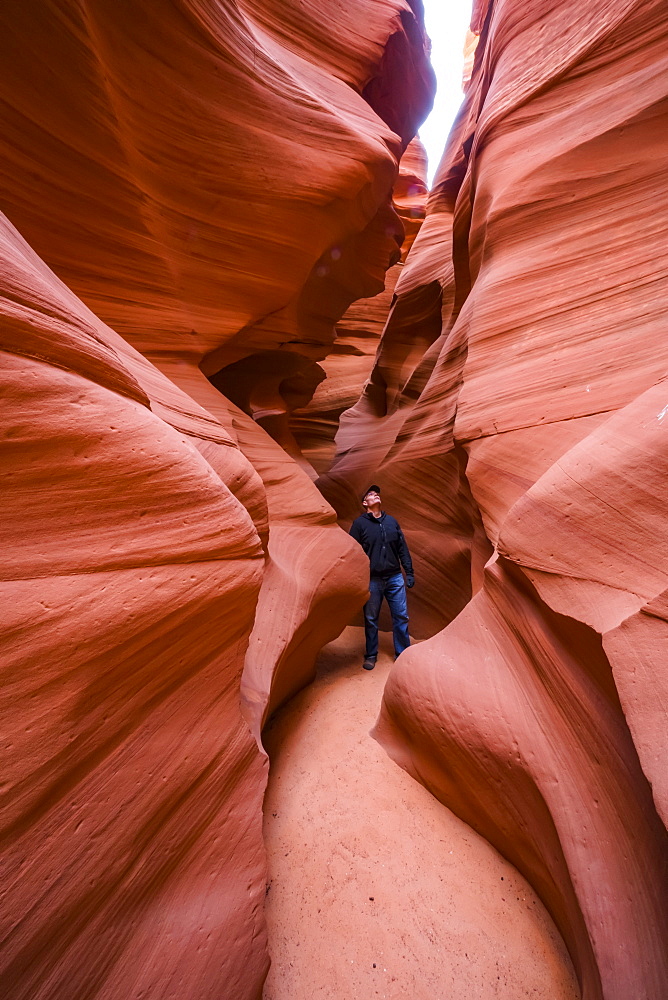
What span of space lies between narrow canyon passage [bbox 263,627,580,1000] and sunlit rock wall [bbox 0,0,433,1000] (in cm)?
41

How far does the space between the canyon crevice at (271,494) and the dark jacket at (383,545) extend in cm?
39

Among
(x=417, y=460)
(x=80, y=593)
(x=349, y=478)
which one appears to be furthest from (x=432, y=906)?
(x=349, y=478)

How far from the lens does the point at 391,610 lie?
4.59 metres

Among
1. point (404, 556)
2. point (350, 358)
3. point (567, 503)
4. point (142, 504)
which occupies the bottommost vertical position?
point (404, 556)

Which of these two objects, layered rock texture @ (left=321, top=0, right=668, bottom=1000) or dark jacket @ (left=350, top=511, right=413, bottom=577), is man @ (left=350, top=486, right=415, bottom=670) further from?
layered rock texture @ (left=321, top=0, right=668, bottom=1000)

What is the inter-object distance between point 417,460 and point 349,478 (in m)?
1.89

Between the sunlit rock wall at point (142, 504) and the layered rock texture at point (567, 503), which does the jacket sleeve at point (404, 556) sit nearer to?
the layered rock texture at point (567, 503)

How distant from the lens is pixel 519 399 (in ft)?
9.89

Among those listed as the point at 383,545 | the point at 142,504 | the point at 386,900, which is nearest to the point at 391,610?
the point at 383,545

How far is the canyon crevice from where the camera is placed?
1.22 metres

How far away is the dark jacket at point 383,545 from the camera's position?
4.57 metres

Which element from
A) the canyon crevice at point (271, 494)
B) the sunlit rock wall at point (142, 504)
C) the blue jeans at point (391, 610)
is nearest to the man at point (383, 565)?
the blue jeans at point (391, 610)

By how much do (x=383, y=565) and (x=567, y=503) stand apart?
8.70ft

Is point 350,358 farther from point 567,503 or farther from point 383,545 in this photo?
point 567,503
